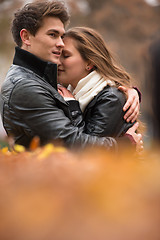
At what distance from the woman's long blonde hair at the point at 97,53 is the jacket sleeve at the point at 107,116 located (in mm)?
265

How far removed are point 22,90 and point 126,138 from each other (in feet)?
2.45

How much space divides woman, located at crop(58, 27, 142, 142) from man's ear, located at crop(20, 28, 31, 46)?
318 mm

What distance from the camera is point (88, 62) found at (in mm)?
2779

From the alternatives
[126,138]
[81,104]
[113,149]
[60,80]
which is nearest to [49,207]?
[113,149]

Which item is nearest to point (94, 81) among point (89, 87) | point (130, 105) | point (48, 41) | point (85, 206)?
point (89, 87)

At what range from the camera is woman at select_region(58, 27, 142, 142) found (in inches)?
93.9

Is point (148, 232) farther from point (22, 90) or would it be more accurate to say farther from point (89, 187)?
point (22, 90)

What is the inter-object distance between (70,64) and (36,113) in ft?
2.76

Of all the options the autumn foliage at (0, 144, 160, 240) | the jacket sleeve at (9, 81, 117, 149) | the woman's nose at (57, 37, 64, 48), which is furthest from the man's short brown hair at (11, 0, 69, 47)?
the autumn foliage at (0, 144, 160, 240)

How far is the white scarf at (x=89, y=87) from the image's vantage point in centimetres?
250

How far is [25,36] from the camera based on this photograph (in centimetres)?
254

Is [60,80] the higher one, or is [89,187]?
[89,187]

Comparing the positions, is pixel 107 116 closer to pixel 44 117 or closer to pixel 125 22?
pixel 44 117

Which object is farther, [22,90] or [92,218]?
[22,90]
